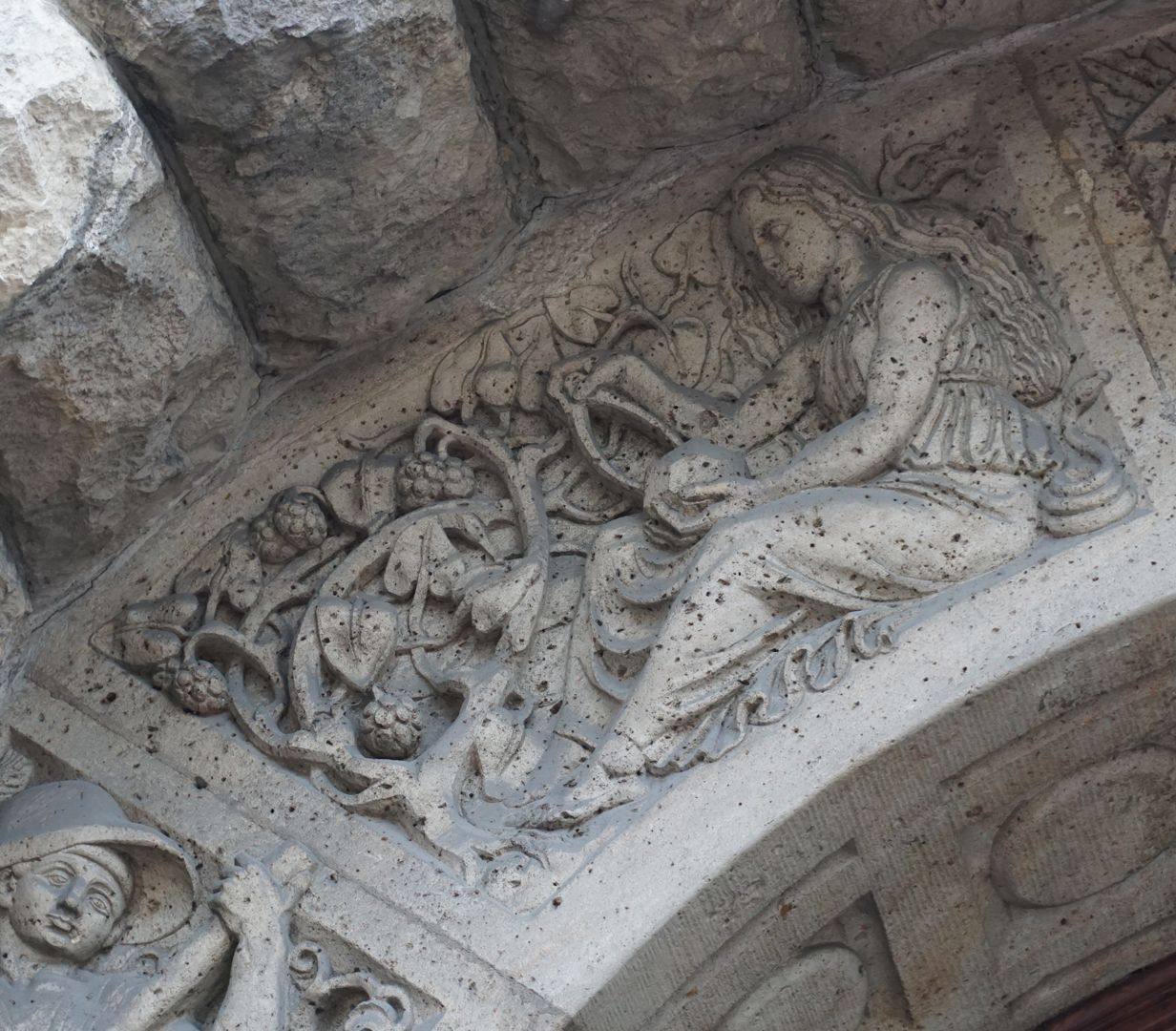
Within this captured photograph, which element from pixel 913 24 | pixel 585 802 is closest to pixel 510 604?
pixel 585 802

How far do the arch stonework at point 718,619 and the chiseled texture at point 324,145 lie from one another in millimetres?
187

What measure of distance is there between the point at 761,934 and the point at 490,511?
841mm

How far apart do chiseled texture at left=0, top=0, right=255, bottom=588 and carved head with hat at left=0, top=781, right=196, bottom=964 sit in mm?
355

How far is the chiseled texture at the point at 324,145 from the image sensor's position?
2.56 m

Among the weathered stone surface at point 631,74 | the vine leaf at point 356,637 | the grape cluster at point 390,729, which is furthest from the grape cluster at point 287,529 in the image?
the weathered stone surface at point 631,74

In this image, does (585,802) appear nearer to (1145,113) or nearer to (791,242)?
(791,242)

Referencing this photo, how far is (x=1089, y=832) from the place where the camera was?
2.98 metres

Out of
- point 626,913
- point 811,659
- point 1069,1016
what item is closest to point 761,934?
point 626,913

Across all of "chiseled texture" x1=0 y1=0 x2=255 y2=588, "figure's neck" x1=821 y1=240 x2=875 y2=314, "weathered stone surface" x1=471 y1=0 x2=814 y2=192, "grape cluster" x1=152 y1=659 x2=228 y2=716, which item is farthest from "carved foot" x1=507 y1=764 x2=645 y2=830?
"weathered stone surface" x1=471 y1=0 x2=814 y2=192

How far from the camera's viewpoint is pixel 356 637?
299cm

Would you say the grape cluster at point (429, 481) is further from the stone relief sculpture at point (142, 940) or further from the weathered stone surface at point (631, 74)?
the stone relief sculpture at point (142, 940)

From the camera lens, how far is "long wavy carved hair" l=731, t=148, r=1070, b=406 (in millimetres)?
3041

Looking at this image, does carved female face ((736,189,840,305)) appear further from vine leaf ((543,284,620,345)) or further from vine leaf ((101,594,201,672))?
vine leaf ((101,594,201,672))

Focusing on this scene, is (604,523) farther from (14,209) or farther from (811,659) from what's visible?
(14,209)
